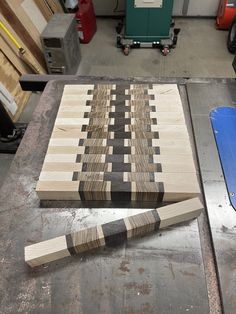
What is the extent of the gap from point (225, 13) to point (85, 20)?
166cm

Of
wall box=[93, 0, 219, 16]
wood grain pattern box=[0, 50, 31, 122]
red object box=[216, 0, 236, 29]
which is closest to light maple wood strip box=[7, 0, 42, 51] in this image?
wood grain pattern box=[0, 50, 31, 122]

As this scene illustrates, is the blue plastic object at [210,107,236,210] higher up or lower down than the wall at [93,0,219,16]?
higher up

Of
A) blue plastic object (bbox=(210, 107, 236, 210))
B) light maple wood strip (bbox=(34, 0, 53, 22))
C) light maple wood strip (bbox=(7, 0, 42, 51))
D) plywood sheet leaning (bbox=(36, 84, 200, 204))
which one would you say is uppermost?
plywood sheet leaning (bbox=(36, 84, 200, 204))

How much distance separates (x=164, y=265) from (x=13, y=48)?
213cm

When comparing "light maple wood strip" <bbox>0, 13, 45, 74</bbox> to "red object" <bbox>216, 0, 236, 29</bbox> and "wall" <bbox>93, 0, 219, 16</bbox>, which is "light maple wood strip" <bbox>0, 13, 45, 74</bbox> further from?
"red object" <bbox>216, 0, 236, 29</bbox>

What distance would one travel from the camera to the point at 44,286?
63 cm

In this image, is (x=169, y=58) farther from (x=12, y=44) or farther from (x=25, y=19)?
(x=12, y=44)

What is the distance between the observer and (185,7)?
3240mm

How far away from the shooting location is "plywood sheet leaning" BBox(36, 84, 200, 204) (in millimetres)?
740

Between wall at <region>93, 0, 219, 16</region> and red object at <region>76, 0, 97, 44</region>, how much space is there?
1.32ft

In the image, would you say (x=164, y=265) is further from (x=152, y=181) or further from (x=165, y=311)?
(x=152, y=181)

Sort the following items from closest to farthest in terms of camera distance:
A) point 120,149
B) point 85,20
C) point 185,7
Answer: point 120,149
point 85,20
point 185,7

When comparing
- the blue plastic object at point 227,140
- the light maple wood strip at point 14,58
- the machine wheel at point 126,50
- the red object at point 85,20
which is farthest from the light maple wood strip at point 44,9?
the blue plastic object at point 227,140

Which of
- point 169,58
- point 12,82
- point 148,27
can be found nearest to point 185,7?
point 148,27
